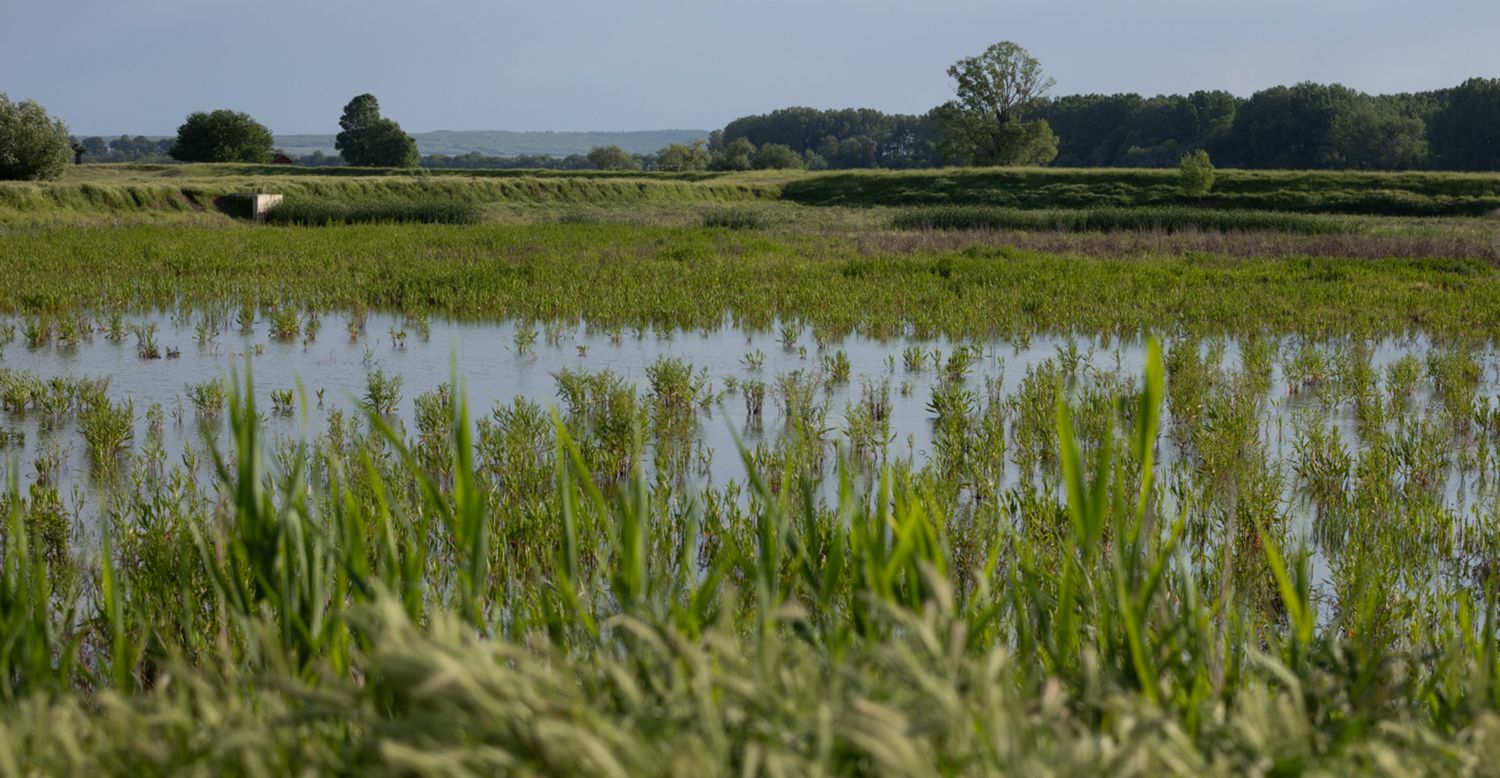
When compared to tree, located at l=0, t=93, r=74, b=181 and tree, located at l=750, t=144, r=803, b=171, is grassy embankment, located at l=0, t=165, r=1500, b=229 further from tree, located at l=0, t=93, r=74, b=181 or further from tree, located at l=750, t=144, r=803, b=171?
tree, located at l=750, t=144, r=803, b=171

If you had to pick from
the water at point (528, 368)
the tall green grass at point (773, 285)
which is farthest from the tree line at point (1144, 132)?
the water at point (528, 368)

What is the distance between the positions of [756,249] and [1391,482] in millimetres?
18785

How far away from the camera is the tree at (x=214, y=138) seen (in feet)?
282

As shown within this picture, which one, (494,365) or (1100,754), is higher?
(1100,754)

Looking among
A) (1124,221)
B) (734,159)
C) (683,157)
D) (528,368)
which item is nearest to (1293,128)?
(734,159)

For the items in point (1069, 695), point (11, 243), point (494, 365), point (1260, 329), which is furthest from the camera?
point (11, 243)

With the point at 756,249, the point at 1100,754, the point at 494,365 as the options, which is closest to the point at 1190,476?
the point at 1100,754

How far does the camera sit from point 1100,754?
1506 mm

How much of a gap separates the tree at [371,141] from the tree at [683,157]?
2825 centimetres

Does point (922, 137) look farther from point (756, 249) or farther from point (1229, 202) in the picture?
point (756, 249)

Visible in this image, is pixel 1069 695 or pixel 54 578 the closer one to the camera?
pixel 1069 695

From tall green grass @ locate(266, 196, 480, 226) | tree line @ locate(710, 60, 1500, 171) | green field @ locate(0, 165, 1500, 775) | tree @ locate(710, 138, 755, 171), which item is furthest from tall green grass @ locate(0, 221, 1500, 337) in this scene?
tree @ locate(710, 138, 755, 171)

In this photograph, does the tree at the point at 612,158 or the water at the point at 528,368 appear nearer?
the water at the point at 528,368

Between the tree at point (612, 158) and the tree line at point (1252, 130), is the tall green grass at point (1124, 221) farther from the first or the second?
the tree at point (612, 158)
